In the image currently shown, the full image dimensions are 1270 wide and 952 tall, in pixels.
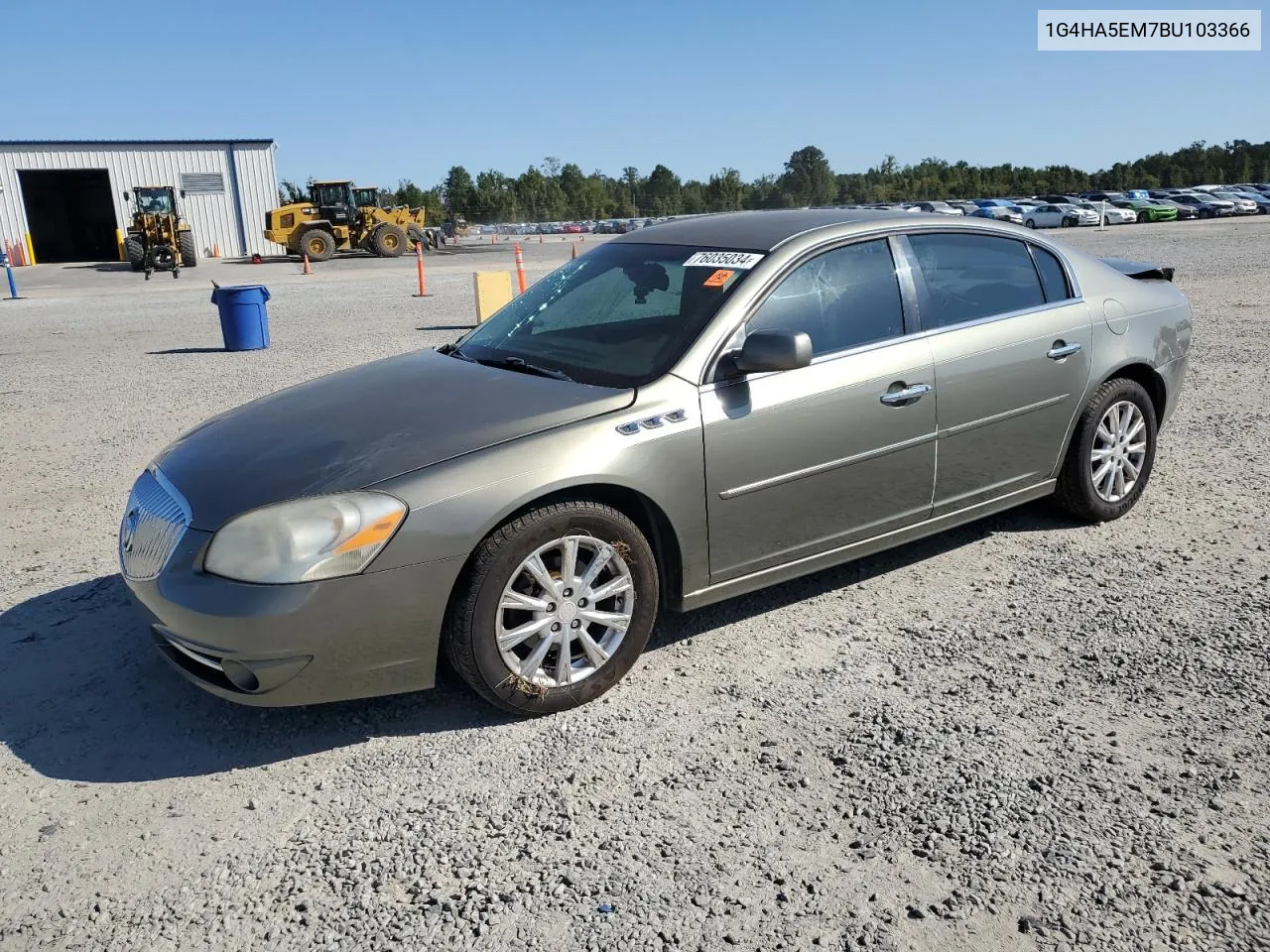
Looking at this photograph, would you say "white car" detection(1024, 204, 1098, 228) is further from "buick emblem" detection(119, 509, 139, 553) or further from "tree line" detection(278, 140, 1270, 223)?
"buick emblem" detection(119, 509, 139, 553)

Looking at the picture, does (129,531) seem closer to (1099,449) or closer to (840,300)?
(840,300)

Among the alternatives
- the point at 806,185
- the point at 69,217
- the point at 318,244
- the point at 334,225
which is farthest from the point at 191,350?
the point at 806,185

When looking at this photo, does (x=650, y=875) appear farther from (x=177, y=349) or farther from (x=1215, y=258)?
(x=1215, y=258)

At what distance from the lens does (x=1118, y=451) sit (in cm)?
511

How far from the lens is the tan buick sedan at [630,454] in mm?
3154

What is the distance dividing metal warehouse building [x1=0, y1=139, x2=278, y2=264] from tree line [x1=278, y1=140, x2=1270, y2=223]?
29.7 meters

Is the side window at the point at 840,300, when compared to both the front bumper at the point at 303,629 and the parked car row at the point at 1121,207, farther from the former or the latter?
the parked car row at the point at 1121,207

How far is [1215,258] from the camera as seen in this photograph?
21859mm

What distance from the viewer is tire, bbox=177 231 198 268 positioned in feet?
113

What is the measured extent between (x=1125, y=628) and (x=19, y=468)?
6.83 meters

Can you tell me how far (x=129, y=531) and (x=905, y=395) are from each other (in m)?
2.96

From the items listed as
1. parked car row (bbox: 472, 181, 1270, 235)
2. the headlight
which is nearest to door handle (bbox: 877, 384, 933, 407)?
the headlight

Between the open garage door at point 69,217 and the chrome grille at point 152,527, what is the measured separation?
48.9m

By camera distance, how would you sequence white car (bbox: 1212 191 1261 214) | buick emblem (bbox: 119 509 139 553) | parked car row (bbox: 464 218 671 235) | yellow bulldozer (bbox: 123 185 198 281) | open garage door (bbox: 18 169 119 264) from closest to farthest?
1. buick emblem (bbox: 119 509 139 553)
2. yellow bulldozer (bbox: 123 185 198 281)
3. open garage door (bbox: 18 169 119 264)
4. white car (bbox: 1212 191 1261 214)
5. parked car row (bbox: 464 218 671 235)
